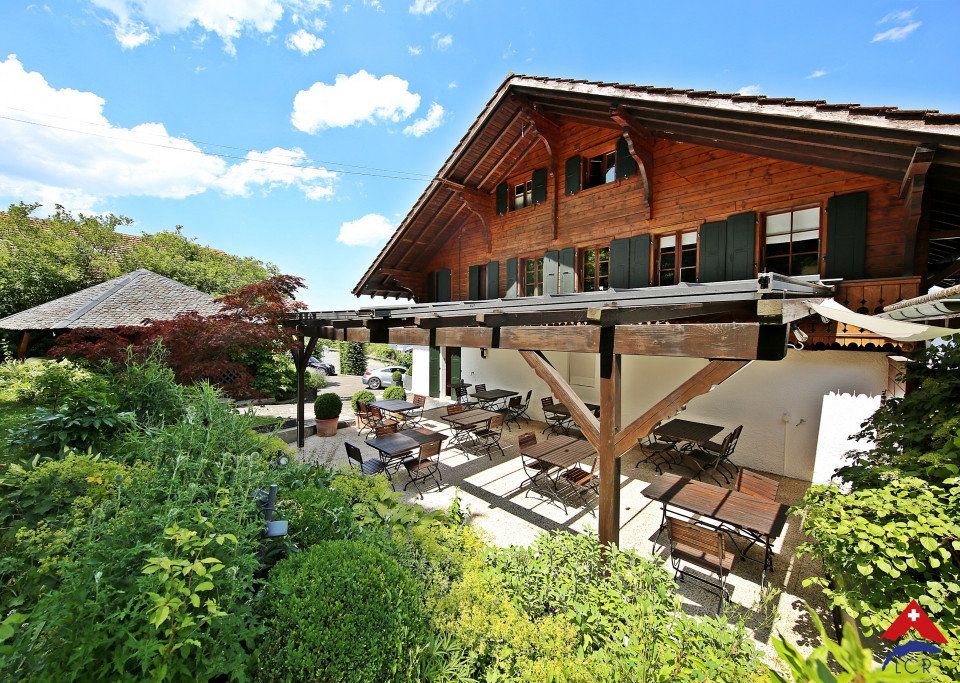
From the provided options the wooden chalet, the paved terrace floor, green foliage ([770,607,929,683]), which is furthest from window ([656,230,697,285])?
green foliage ([770,607,929,683])

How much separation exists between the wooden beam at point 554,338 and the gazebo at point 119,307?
333 inches

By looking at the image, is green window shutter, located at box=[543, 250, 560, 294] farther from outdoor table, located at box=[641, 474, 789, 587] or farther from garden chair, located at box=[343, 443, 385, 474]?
garden chair, located at box=[343, 443, 385, 474]

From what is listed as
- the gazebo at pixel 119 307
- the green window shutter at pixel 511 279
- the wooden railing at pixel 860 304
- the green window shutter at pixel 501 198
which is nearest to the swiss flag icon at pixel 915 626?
the wooden railing at pixel 860 304

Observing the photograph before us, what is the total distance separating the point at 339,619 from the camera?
1.75m

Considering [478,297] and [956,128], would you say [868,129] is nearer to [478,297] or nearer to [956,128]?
[956,128]

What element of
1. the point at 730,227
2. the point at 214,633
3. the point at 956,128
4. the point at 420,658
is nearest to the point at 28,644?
the point at 214,633

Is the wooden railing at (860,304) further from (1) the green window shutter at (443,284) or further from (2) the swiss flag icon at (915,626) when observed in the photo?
(1) the green window shutter at (443,284)

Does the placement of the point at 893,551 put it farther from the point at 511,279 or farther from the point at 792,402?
the point at 511,279

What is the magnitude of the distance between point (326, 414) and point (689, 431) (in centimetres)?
919

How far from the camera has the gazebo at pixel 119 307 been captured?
971 cm

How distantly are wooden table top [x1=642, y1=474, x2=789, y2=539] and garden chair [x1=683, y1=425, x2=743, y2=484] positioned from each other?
7.20ft

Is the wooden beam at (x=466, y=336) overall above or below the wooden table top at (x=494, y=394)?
above

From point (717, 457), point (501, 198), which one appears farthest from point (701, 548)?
point (501, 198)

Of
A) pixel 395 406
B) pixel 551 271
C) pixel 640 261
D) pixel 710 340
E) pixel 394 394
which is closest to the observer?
pixel 710 340
